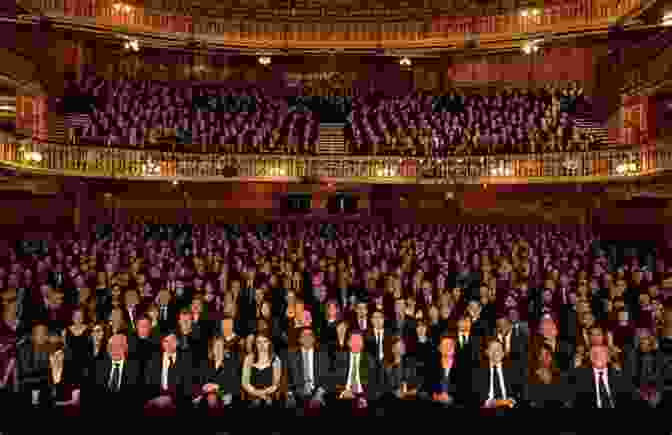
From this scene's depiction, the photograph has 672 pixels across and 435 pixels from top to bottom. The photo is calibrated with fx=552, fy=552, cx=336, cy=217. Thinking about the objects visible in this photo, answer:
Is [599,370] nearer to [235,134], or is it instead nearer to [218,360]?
[218,360]

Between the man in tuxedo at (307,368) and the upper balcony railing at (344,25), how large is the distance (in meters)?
10.7

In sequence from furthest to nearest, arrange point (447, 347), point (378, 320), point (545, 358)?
point (378, 320), point (447, 347), point (545, 358)

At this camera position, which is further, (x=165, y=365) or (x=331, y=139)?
(x=331, y=139)

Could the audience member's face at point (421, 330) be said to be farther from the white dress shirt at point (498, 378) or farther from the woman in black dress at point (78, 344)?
the woman in black dress at point (78, 344)

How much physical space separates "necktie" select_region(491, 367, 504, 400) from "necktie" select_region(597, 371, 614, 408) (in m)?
0.91

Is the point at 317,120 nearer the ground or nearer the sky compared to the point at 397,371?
nearer the sky

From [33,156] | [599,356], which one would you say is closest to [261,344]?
[599,356]

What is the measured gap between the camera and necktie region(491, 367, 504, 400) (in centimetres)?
544

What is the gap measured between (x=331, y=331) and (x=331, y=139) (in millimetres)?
8236

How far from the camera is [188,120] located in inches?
558

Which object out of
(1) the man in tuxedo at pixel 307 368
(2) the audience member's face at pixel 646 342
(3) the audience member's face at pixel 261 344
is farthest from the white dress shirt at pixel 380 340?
(2) the audience member's face at pixel 646 342

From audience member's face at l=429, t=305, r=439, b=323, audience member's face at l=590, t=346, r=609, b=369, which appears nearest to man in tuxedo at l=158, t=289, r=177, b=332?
audience member's face at l=429, t=305, r=439, b=323

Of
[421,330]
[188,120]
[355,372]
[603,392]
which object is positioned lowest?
[603,392]

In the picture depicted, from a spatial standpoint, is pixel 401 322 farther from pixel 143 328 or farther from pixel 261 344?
pixel 143 328
